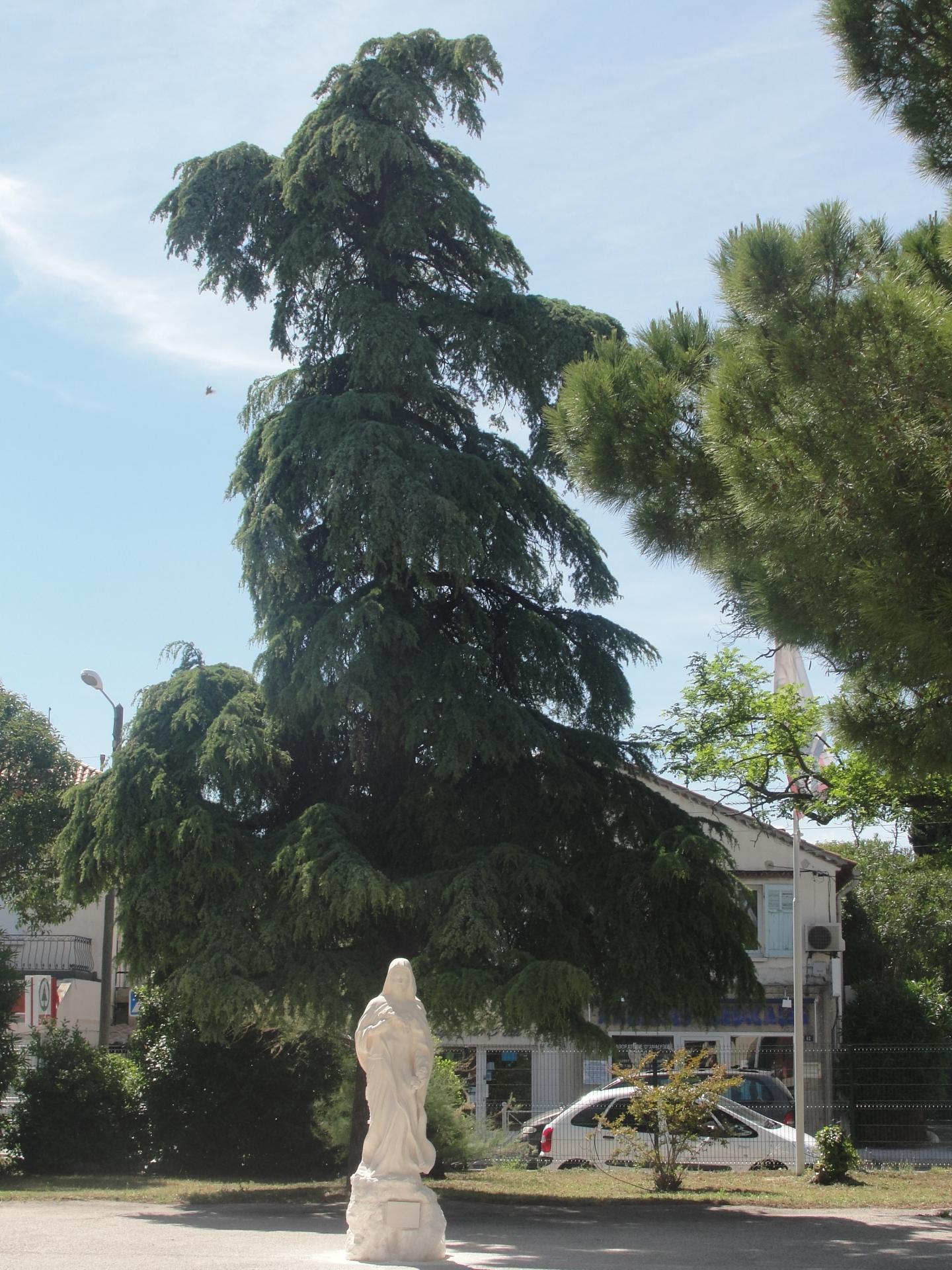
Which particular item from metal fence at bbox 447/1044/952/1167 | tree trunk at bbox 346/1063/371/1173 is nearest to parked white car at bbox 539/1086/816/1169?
metal fence at bbox 447/1044/952/1167

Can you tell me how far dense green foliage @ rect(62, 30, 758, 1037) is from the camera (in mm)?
14586

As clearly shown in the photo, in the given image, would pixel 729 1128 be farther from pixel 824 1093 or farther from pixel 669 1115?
pixel 824 1093

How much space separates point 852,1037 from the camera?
28297 mm

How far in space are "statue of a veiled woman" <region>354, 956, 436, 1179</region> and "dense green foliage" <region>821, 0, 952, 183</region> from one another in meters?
7.61

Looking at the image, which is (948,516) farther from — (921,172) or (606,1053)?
(606,1053)

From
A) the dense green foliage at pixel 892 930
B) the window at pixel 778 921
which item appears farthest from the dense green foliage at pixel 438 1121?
the dense green foliage at pixel 892 930

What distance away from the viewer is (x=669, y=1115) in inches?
616

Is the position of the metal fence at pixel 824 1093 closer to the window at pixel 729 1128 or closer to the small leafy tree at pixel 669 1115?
the window at pixel 729 1128

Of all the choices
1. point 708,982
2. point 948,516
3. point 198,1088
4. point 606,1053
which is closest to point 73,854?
point 198,1088

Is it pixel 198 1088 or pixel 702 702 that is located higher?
pixel 702 702

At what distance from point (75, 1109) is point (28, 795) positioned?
15.9 feet

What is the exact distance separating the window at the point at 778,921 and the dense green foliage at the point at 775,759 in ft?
20.5

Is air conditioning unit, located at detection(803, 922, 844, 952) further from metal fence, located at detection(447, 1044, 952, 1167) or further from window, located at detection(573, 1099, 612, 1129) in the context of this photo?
window, located at detection(573, 1099, 612, 1129)

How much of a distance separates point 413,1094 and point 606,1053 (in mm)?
4070
